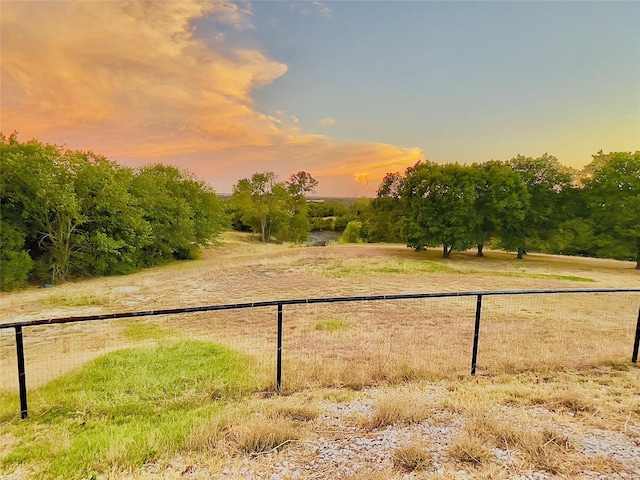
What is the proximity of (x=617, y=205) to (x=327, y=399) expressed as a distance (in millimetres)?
29966

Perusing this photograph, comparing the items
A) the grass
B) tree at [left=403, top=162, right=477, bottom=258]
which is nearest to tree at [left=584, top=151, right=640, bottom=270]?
tree at [left=403, top=162, right=477, bottom=258]

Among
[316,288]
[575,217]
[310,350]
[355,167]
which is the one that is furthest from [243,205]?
[310,350]

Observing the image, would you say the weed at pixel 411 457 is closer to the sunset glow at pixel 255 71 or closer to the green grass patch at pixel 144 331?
the green grass patch at pixel 144 331

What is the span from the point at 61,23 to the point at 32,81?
3168mm

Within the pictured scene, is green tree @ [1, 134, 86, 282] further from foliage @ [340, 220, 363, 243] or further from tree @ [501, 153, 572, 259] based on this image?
foliage @ [340, 220, 363, 243]

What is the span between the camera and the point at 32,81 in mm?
11797

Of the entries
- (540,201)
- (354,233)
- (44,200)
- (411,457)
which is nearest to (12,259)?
(44,200)

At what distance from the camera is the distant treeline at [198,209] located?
52.4 feet

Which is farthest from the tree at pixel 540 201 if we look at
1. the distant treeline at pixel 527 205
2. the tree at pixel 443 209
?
the tree at pixel 443 209

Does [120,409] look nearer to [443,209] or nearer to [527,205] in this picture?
[443,209]

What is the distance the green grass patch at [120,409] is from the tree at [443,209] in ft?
74.4

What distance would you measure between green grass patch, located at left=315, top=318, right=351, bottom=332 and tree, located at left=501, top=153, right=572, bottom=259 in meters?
23.1

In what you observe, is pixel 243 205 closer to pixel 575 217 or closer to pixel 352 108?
pixel 352 108

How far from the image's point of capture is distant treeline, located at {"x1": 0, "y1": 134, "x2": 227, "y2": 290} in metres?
15.4
